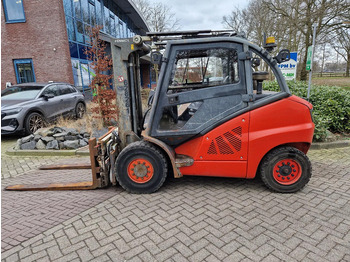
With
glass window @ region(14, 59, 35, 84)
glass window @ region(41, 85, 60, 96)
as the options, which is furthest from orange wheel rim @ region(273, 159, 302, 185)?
glass window @ region(14, 59, 35, 84)

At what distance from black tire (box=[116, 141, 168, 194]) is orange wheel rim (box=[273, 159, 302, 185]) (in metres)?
1.73

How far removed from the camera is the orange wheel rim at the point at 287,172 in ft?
12.1

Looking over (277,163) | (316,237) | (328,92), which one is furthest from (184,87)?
(328,92)

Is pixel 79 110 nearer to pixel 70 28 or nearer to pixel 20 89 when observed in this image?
pixel 20 89

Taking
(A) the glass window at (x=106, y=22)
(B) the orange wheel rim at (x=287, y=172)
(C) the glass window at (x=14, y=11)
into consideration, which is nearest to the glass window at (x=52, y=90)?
(C) the glass window at (x=14, y=11)

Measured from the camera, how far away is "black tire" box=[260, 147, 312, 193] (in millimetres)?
3658

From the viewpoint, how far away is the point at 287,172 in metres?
3.71

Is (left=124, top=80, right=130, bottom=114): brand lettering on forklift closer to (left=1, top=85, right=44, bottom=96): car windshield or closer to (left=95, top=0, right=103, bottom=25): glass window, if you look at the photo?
(left=1, top=85, right=44, bottom=96): car windshield

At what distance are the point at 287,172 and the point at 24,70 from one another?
16222 millimetres

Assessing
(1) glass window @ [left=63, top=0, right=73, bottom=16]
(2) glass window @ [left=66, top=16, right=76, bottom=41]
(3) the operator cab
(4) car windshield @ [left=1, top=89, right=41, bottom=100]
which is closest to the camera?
(3) the operator cab

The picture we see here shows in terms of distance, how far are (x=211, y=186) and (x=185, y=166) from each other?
680 mm

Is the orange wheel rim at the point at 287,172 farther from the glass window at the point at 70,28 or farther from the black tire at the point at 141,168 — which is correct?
the glass window at the point at 70,28

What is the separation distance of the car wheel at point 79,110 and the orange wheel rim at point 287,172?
8.76m

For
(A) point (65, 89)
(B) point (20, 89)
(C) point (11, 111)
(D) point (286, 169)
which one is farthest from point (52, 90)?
(D) point (286, 169)
